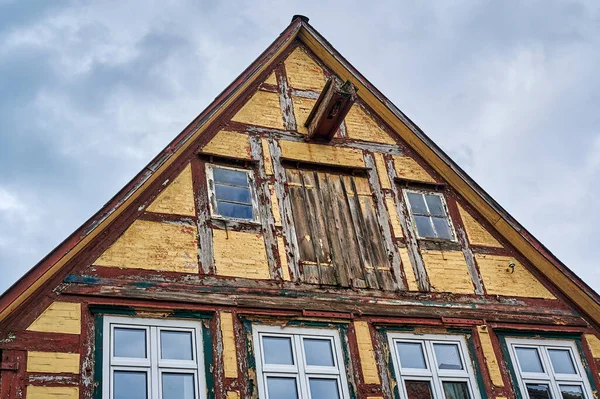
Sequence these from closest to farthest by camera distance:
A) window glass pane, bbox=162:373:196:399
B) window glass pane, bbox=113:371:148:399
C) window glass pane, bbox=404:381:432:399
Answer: window glass pane, bbox=113:371:148:399 → window glass pane, bbox=162:373:196:399 → window glass pane, bbox=404:381:432:399

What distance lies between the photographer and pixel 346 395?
923 centimetres

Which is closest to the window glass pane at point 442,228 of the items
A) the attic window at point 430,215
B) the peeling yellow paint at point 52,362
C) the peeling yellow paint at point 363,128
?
the attic window at point 430,215

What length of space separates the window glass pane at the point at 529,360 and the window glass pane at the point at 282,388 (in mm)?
3404

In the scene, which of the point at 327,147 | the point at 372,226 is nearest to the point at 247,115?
the point at 327,147

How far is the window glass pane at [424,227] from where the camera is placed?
1153 cm

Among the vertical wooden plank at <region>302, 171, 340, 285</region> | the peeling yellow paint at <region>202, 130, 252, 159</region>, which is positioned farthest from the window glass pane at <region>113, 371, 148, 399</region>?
the peeling yellow paint at <region>202, 130, 252, 159</region>

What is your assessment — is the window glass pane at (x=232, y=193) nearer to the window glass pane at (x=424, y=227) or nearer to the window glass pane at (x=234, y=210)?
the window glass pane at (x=234, y=210)

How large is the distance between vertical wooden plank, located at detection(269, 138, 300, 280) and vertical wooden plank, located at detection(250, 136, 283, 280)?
0.54ft

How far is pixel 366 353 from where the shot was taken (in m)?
9.68

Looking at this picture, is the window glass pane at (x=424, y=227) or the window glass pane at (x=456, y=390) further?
the window glass pane at (x=424, y=227)

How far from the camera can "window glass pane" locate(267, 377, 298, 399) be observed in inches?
351

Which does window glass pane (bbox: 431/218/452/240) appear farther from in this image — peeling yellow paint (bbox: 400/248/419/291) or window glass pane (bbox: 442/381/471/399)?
window glass pane (bbox: 442/381/471/399)

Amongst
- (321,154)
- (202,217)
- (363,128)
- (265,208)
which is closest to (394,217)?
(321,154)

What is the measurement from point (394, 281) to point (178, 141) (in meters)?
3.62
